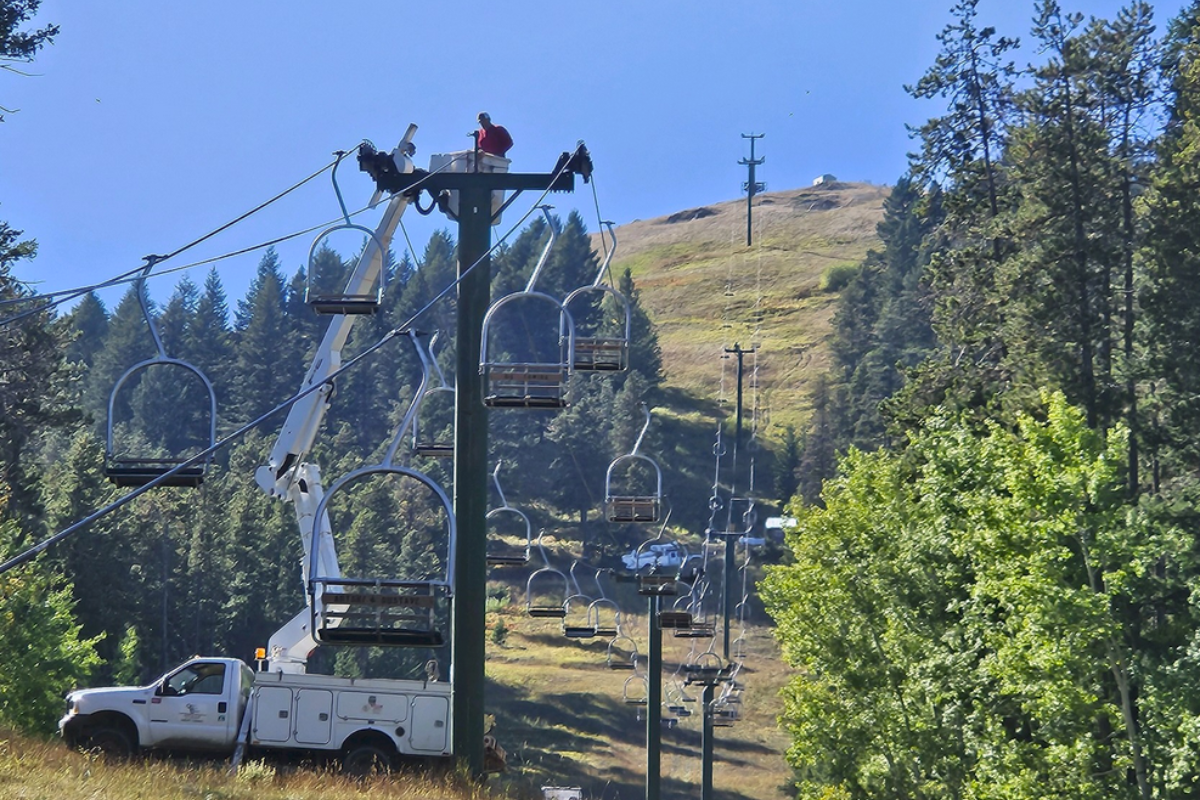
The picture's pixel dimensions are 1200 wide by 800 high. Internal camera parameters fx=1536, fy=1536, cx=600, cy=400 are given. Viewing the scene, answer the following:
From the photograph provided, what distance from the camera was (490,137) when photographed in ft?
57.5

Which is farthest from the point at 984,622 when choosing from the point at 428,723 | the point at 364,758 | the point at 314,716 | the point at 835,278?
the point at 835,278

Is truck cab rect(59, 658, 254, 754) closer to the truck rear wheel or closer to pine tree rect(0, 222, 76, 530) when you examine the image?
the truck rear wheel

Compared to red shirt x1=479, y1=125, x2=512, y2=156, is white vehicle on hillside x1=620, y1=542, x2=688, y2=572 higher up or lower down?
lower down

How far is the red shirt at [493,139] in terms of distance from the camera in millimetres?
17500

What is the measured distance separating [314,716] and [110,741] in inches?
106

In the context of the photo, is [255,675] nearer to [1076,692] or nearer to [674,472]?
[1076,692]

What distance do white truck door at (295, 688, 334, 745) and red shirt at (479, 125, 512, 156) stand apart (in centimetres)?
802

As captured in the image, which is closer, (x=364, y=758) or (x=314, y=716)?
(x=364, y=758)

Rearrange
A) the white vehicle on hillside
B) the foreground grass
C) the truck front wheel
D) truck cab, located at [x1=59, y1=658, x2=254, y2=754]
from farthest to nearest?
the white vehicle on hillside
truck cab, located at [x1=59, y1=658, x2=254, y2=754]
the truck front wheel
the foreground grass

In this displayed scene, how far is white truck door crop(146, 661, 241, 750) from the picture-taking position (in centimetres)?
2064

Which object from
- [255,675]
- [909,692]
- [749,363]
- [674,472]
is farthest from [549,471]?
[255,675]

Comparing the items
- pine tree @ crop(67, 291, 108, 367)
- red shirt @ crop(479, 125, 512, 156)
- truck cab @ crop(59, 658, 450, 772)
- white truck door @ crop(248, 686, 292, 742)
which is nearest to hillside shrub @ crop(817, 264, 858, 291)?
pine tree @ crop(67, 291, 108, 367)

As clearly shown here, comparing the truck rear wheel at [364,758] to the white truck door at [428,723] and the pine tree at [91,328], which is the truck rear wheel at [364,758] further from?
the pine tree at [91,328]

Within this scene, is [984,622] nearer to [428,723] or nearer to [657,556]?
[657,556]
